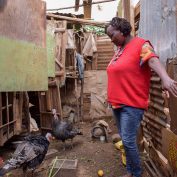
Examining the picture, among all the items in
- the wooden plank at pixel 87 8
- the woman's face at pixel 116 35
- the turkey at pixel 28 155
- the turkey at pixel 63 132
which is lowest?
the turkey at pixel 63 132

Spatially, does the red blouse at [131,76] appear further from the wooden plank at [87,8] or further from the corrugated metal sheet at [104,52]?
the corrugated metal sheet at [104,52]

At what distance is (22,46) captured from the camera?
4500 millimetres

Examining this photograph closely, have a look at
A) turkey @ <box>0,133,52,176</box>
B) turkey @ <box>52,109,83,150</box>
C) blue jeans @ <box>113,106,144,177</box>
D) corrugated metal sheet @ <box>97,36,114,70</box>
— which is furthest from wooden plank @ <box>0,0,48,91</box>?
corrugated metal sheet @ <box>97,36,114,70</box>

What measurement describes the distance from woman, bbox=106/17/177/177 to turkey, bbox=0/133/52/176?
6.49 feet

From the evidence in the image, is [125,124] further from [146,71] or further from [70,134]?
[70,134]

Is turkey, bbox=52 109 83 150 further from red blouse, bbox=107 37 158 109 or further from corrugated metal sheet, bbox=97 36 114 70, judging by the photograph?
corrugated metal sheet, bbox=97 36 114 70

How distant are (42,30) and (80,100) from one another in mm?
8093

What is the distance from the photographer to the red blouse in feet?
11.8

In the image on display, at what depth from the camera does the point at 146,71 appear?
368cm

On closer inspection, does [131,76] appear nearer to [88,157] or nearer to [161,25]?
[161,25]

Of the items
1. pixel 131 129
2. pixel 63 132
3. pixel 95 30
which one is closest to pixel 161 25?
pixel 131 129

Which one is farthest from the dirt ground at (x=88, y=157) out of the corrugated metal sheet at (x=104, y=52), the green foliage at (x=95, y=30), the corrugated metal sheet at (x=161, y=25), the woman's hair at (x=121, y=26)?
the green foliage at (x=95, y=30)

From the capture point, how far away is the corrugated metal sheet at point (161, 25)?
371 cm

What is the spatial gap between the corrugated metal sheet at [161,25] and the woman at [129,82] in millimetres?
407
